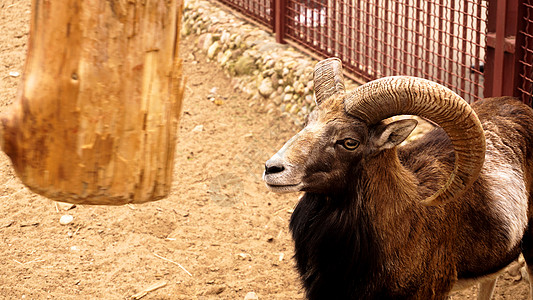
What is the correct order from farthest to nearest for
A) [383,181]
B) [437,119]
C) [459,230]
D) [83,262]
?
[83,262], [459,230], [383,181], [437,119]

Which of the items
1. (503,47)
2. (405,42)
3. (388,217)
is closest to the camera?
(388,217)

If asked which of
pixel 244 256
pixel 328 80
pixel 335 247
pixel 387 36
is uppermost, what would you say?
pixel 328 80

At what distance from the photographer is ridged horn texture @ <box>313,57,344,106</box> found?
446cm

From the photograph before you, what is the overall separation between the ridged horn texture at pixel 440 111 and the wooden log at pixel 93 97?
5.89ft

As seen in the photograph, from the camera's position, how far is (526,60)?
5980 millimetres

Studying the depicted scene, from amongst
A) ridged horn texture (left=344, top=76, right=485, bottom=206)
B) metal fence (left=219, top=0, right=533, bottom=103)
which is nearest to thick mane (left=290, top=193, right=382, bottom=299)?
ridged horn texture (left=344, top=76, right=485, bottom=206)

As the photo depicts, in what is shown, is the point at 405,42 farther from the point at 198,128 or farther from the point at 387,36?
the point at 198,128

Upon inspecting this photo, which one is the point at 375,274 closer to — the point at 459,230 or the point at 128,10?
the point at 459,230

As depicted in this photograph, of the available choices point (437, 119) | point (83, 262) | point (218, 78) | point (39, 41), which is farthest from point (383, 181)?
point (218, 78)

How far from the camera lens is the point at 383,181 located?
4168mm

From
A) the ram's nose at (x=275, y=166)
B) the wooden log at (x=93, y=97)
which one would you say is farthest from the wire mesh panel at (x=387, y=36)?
the wooden log at (x=93, y=97)

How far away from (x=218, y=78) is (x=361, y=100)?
19.3ft

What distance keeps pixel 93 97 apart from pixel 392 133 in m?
2.20

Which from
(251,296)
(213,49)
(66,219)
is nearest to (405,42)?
(251,296)
